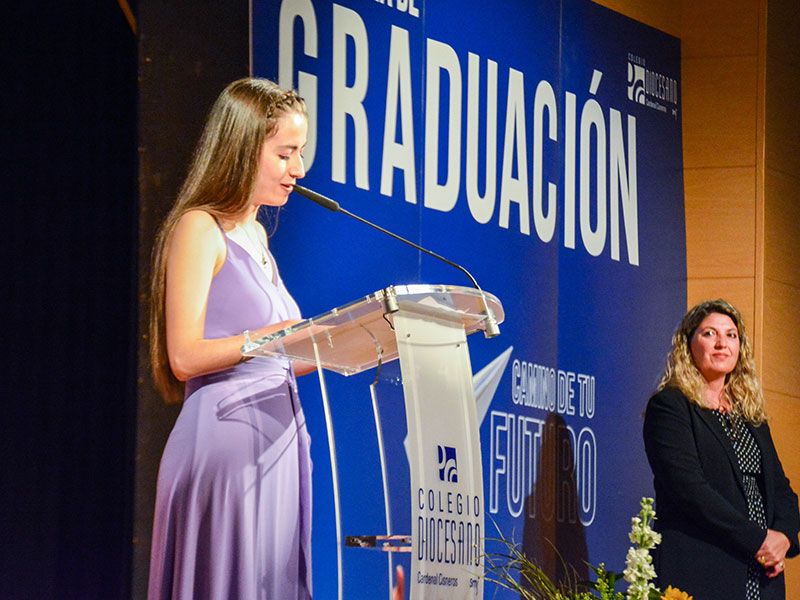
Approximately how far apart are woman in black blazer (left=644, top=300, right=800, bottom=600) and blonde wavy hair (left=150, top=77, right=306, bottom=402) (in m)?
2.03

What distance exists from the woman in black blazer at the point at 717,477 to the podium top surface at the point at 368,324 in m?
1.93

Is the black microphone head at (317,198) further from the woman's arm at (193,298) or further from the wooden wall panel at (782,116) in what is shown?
the wooden wall panel at (782,116)

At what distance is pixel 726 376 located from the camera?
174 inches

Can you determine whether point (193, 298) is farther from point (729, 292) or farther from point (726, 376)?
point (729, 292)

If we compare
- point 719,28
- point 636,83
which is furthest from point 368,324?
point 719,28

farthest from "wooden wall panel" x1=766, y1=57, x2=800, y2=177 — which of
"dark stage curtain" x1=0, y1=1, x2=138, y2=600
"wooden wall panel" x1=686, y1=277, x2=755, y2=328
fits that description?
"dark stage curtain" x1=0, y1=1, x2=138, y2=600

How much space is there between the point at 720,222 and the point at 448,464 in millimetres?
3975

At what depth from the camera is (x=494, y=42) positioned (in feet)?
15.3

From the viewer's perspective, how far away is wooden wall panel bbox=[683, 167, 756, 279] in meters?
5.75

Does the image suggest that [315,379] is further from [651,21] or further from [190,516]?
[651,21]

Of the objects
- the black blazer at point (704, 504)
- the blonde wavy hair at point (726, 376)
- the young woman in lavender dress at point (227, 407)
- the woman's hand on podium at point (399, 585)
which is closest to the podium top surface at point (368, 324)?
the young woman in lavender dress at point (227, 407)

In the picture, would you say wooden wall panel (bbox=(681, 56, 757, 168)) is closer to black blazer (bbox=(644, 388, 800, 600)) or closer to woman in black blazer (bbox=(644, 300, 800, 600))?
woman in black blazer (bbox=(644, 300, 800, 600))

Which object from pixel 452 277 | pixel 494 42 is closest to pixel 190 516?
pixel 452 277

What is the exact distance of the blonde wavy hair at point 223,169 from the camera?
263 centimetres
